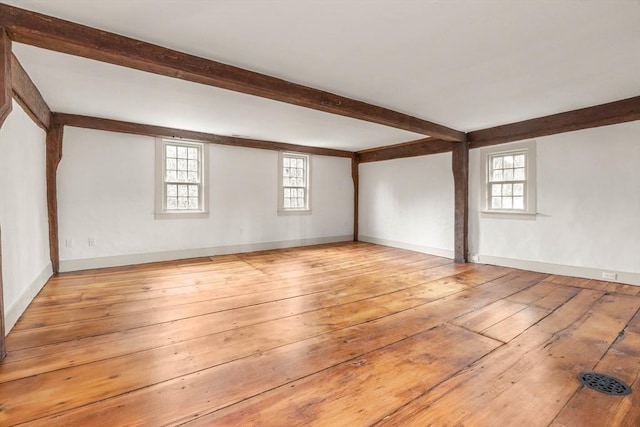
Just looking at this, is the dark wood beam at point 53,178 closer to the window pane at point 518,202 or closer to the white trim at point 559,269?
the white trim at point 559,269

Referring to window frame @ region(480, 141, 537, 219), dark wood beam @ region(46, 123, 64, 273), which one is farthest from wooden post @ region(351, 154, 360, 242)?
dark wood beam @ region(46, 123, 64, 273)

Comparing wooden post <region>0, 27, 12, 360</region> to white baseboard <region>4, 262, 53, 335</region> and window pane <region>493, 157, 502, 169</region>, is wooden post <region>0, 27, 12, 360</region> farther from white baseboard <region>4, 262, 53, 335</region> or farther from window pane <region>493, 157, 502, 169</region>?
window pane <region>493, 157, 502, 169</region>

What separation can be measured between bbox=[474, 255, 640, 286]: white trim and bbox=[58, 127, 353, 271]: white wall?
380 centimetres

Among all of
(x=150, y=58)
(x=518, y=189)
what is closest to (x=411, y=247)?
(x=518, y=189)

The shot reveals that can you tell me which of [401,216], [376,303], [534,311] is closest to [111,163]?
[376,303]

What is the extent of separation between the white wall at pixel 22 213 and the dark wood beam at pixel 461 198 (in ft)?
19.5

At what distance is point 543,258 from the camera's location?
454cm

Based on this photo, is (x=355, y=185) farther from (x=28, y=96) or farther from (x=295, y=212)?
(x=28, y=96)

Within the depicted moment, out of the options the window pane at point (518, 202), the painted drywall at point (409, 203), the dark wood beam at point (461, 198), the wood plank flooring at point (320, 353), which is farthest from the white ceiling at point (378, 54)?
the wood plank flooring at point (320, 353)

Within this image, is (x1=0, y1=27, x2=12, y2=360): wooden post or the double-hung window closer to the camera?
(x1=0, y1=27, x2=12, y2=360): wooden post

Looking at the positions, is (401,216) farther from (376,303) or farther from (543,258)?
(376,303)

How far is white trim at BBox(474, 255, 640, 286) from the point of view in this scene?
3834 millimetres

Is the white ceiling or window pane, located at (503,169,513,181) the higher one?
the white ceiling

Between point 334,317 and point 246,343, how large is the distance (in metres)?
0.87
